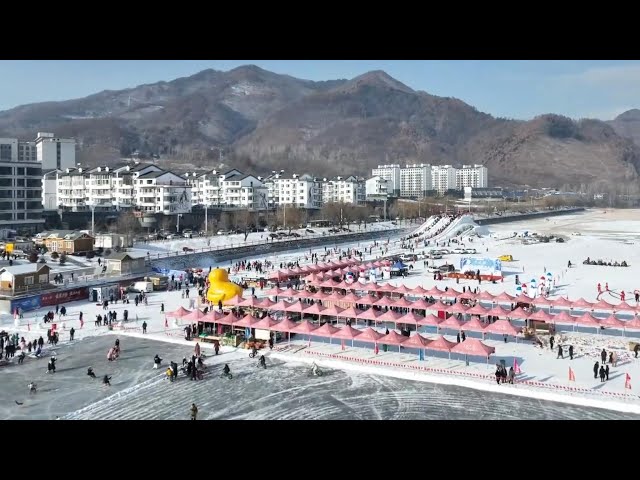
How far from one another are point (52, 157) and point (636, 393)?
77486 millimetres

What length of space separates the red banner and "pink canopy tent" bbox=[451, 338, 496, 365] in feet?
45.8

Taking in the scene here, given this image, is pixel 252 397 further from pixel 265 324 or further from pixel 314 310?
pixel 314 310

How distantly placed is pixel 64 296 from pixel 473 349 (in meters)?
14.6

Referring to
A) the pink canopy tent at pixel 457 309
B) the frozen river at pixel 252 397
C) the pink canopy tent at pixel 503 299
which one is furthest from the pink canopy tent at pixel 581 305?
the frozen river at pixel 252 397

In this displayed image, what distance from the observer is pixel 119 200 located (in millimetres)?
53781

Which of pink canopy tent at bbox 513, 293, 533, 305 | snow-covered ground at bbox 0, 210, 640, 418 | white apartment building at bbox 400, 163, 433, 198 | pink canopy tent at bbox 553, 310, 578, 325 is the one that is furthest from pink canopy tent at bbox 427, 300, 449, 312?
white apartment building at bbox 400, 163, 433, 198

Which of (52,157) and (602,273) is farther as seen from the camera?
(52,157)

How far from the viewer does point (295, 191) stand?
69125mm

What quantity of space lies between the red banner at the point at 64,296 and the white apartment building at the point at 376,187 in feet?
211

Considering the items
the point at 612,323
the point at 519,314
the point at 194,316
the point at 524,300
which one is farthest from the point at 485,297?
the point at 194,316

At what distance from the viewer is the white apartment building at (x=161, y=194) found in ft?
165
